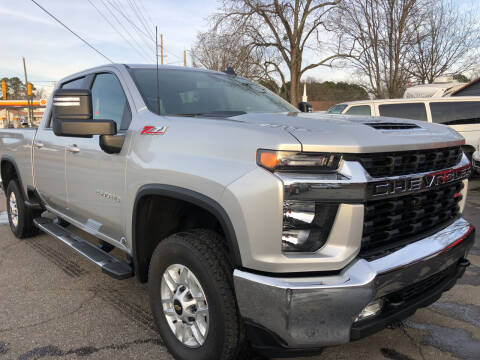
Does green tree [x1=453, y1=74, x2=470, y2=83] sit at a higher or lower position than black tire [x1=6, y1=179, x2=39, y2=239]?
higher

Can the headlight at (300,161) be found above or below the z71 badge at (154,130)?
below

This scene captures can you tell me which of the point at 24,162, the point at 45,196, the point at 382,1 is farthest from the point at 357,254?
the point at 382,1

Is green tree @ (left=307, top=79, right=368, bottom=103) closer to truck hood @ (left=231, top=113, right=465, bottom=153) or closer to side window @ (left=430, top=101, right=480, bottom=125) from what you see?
side window @ (left=430, top=101, right=480, bottom=125)

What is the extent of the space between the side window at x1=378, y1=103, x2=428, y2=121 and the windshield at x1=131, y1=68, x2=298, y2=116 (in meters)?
6.47

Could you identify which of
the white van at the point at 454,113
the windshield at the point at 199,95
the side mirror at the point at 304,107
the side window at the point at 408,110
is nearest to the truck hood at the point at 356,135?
the windshield at the point at 199,95

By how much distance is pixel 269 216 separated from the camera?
1801 millimetres

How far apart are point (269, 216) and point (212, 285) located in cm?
52

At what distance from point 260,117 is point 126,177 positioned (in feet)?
3.23

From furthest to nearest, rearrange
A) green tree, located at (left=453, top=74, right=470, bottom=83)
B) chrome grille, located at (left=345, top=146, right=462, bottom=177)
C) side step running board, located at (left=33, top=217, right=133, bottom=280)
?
green tree, located at (left=453, top=74, right=470, bottom=83)
side step running board, located at (left=33, top=217, right=133, bottom=280)
chrome grille, located at (left=345, top=146, right=462, bottom=177)

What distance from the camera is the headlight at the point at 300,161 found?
1.82m

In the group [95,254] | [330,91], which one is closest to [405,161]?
[95,254]

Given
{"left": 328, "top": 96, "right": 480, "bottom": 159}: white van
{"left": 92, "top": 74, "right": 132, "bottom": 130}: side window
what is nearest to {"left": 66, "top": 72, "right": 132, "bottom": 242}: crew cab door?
{"left": 92, "top": 74, "right": 132, "bottom": 130}: side window

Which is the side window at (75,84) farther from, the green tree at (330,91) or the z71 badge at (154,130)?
the green tree at (330,91)

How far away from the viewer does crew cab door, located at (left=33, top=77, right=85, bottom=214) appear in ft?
12.1
